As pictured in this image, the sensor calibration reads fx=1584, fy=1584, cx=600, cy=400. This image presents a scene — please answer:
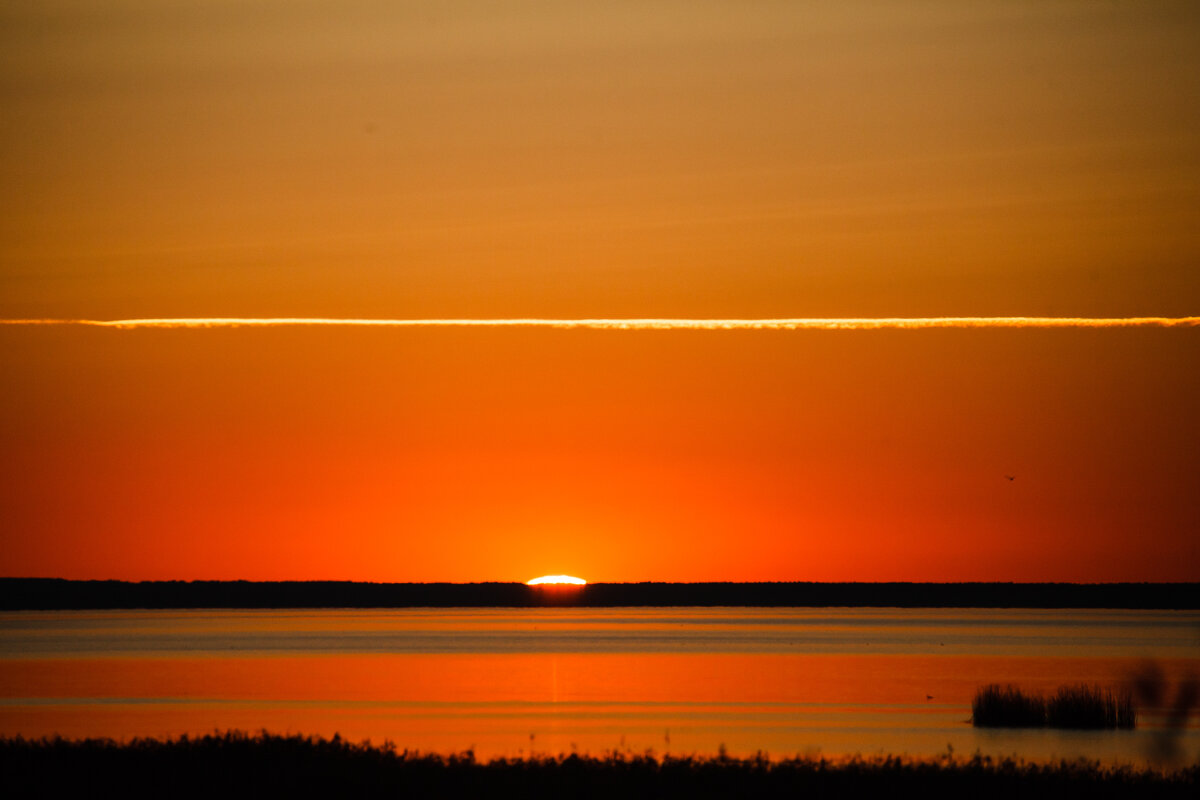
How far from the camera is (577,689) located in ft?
217

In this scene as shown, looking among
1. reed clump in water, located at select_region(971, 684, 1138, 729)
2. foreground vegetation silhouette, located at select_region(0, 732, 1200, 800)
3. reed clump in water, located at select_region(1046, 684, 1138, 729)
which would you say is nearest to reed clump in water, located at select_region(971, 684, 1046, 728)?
reed clump in water, located at select_region(971, 684, 1138, 729)

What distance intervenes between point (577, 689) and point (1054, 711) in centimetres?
2377

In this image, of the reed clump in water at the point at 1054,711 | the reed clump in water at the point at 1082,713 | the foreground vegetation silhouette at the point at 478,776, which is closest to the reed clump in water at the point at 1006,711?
the reed clump in water at the point at 1054,711

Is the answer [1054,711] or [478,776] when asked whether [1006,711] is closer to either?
[1054,711]

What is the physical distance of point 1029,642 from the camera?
404 feet

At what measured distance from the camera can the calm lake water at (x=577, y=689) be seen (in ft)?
148

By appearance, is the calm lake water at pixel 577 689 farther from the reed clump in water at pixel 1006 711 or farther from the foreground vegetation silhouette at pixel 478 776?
the foreground vegetation silhouette at pixel 478 776

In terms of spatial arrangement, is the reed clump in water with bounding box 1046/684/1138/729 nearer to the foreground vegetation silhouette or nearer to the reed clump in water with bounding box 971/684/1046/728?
the reed clump in water with bounding box 971/684/1046/728

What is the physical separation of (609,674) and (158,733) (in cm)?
3587

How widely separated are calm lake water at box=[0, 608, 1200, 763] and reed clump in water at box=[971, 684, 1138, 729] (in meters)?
0.67

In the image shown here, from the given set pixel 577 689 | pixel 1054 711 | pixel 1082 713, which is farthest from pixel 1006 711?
pixel 577 689

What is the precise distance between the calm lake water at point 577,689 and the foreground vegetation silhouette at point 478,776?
12160 mm

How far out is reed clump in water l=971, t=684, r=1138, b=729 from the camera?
46.8 m

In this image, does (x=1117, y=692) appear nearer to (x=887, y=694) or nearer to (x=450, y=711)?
(x=887, y=694)
